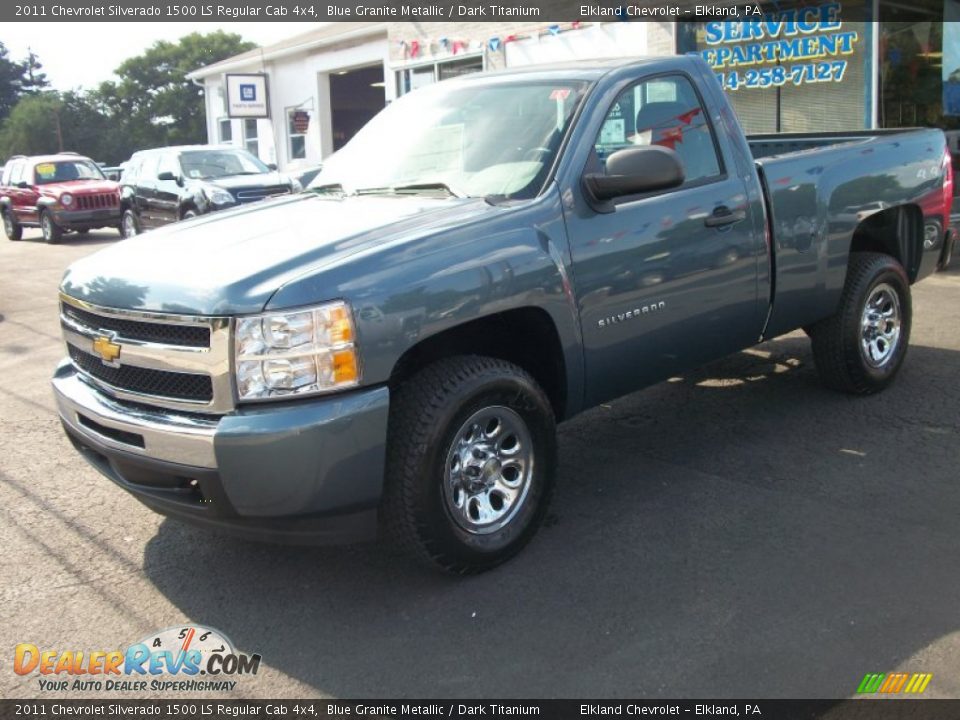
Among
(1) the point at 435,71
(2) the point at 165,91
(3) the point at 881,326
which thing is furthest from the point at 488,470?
(2) the point at 165,91

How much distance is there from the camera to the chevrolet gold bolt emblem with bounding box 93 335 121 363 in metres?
3.84

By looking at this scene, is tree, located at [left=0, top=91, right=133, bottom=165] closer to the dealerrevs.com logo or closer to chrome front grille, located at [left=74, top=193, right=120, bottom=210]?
chrome front grille, located at [left=74, top=193, right=120, bottom=210]

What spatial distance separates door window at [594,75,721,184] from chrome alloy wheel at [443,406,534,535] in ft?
5.06

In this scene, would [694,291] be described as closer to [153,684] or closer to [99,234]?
[153,684]

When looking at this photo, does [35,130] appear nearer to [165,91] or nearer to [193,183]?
[165,91]

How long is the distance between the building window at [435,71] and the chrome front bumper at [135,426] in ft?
52.4

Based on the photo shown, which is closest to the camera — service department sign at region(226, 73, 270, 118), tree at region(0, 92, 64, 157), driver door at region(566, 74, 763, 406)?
driver door at region(566, 74, 763, 406)

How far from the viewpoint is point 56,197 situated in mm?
20328

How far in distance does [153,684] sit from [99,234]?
70.1 feet

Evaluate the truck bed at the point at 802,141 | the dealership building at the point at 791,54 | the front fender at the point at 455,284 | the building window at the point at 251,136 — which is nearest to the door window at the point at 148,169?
the dealership building at the point at 791,54

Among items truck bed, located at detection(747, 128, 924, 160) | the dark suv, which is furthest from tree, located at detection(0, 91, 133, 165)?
truck bed, located at detection(747, 128, 924, 160)

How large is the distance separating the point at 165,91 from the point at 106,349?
76.2 m

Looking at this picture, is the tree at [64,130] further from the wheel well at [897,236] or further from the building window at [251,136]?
the wheel well at [897,236]

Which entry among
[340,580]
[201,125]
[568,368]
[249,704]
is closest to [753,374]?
[568,368]
